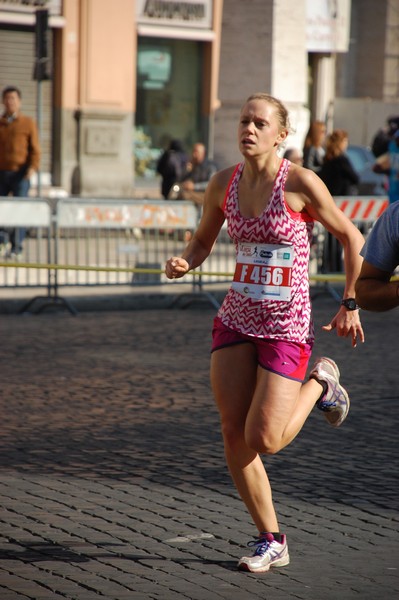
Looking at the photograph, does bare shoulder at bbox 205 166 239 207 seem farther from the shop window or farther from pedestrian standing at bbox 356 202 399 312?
the shop window

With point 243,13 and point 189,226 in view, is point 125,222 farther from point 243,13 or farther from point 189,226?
point 243,13

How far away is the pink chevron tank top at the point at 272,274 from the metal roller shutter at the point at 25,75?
21389 mm

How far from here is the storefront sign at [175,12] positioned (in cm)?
2841

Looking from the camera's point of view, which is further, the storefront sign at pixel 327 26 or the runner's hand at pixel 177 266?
the storefront sign at pixel 327 26

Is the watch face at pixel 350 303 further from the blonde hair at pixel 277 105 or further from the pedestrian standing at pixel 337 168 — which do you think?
the pedestrian standing at pixel 337 168

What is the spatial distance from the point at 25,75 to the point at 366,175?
681 cm

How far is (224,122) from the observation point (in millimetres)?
21078

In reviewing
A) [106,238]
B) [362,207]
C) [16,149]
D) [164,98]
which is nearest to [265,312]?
[106,238]

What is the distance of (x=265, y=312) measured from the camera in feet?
17.2

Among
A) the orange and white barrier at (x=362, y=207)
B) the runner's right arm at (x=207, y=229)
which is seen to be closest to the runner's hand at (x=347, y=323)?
the runner's right arm at (x=207, y=229)

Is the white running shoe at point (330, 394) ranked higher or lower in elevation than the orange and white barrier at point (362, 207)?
higher

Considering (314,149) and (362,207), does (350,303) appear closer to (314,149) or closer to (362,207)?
(362,207)

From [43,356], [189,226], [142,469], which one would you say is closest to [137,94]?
[189,226]

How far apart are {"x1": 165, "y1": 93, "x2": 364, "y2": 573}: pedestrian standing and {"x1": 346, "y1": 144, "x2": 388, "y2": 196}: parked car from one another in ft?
63.8
